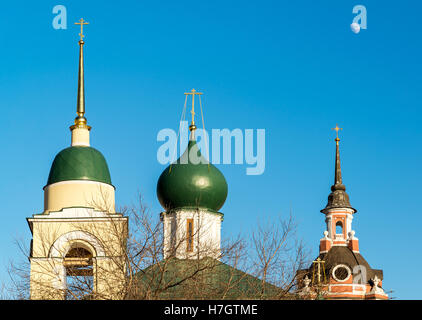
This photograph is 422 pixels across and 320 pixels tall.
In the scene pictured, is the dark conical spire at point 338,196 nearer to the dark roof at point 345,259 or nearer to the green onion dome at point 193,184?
the dark roof at point 345,259

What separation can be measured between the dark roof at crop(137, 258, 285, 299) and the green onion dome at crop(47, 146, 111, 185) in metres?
3.38

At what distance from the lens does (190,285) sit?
22859 mm

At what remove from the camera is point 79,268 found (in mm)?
25703

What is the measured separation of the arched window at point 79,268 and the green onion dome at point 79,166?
6.22ft

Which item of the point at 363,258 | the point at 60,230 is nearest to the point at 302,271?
the point at 60,230

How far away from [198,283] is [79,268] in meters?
4.20

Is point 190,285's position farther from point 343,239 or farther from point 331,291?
point 343,239

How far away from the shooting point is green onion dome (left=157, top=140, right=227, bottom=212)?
1328 inches

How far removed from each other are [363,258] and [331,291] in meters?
4.26


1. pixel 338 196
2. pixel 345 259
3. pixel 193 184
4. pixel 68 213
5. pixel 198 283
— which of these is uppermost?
pixel 338 196

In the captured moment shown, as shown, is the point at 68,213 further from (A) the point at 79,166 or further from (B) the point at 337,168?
(B) the point at 337,168

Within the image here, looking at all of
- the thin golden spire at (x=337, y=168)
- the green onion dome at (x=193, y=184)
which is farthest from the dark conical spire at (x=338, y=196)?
the green onion dome at (x=193, y=184)

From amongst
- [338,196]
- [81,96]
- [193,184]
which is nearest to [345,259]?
[338,196]

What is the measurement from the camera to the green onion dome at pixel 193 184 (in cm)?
3372
